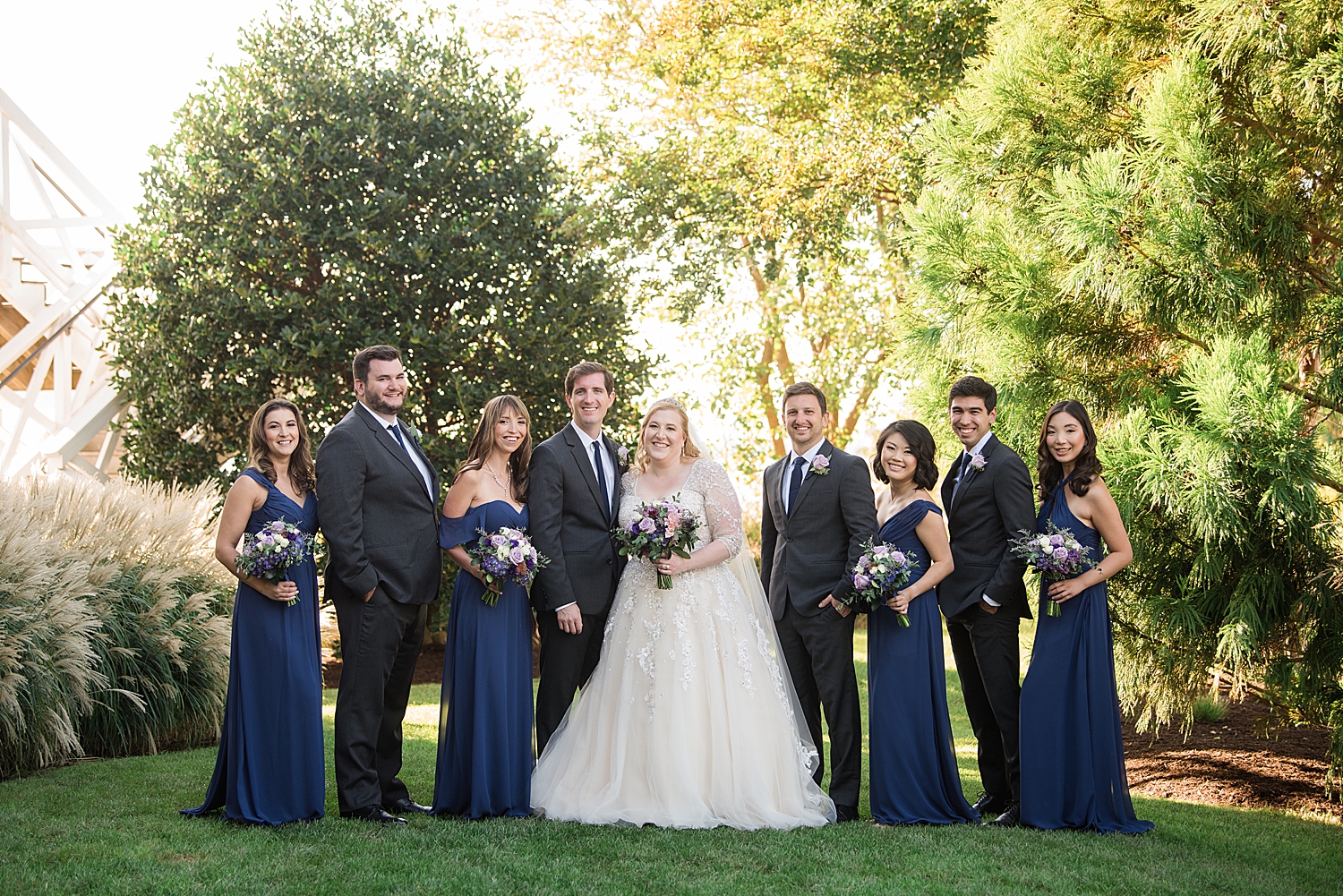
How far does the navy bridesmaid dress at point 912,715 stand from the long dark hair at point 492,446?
190 centimetres

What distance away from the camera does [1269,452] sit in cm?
504

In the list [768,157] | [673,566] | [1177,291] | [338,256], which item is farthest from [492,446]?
[768,157]

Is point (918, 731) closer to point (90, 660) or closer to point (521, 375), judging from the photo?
point (90, 660)

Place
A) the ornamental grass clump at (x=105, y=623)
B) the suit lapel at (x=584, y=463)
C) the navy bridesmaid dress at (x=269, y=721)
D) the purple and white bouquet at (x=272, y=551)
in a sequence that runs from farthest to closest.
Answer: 1. the ornamental grass clump at (x=105, y=623)
2. the suit lapel at (x=584, y=463)
3. the navy bridesmaid dress at (x=269, y=721)
4. the purple and white bouquet at (x=272, y=551)

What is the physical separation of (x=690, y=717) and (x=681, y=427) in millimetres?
1461

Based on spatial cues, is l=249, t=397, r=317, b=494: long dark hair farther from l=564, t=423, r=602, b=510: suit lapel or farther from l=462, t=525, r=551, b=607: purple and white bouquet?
l=564, t=423, r=602, b=510: suit lapel

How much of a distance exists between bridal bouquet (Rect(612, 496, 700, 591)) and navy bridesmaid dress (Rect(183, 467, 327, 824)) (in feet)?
5.07

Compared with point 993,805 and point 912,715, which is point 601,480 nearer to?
point 912,715

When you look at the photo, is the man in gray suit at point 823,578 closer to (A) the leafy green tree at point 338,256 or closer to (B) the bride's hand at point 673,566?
(B) the bride's hand at point 673,566

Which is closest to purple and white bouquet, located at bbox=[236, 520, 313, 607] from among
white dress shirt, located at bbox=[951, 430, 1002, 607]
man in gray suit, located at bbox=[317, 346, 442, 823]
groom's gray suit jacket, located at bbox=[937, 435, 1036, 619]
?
man in gray suit, located at bbox=[317, 346, 442, 823]

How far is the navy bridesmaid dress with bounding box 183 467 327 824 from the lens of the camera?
4.86m

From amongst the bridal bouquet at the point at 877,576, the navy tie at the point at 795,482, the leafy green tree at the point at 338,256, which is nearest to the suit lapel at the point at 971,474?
the bridal bouquet at the point at 877,576

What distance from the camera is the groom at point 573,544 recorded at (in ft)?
17.3

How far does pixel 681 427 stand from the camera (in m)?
5.52
